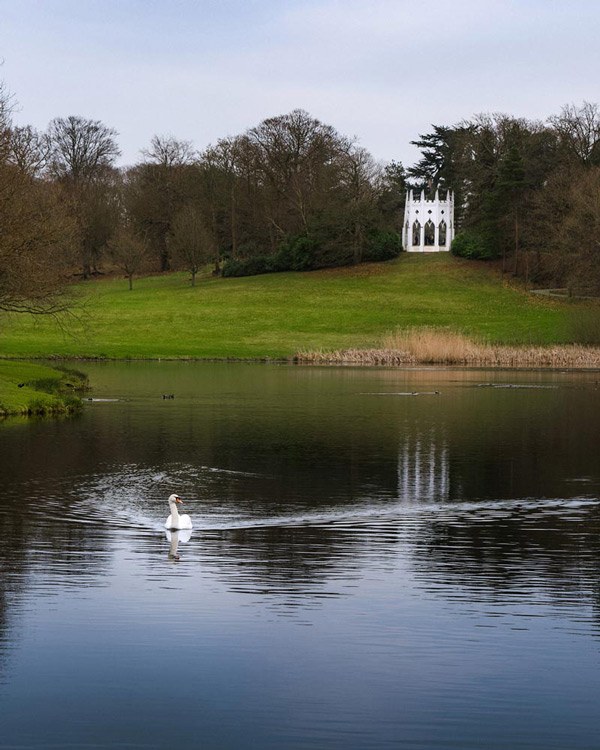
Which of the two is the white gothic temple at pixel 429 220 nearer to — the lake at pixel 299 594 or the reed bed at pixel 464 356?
the reed bed at pixel 464 356

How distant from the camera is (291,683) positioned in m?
11.0

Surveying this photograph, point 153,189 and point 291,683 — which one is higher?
point 153,189

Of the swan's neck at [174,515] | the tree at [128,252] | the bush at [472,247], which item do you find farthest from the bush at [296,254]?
the swan's neck at [174,515]

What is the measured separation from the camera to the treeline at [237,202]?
111188 millimetres

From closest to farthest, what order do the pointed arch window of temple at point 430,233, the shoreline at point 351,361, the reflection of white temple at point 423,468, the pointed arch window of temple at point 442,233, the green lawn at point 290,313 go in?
1. the reflection of white temple at point 423,468
2. the shoreline at point 351,361
3. the green lawn at point 290,313
4. the pointed arch window of temple at point 442,233
5. the pointed arch window of temple at point 430,233

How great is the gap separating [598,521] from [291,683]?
407 inches

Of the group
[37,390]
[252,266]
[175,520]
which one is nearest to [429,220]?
[252,266]

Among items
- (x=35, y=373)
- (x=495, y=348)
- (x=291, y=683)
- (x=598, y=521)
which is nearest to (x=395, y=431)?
(x=598, y=521)

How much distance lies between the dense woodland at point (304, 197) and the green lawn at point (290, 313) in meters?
3.20

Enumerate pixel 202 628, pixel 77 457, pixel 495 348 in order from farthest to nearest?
pixel 495 348
pixel 77 457
pixel 202 628

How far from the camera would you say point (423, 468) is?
87.7ft

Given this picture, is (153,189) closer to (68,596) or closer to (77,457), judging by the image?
(77,457)

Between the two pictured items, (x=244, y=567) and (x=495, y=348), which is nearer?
(x=244, y=567)

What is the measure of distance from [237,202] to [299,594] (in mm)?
106582
